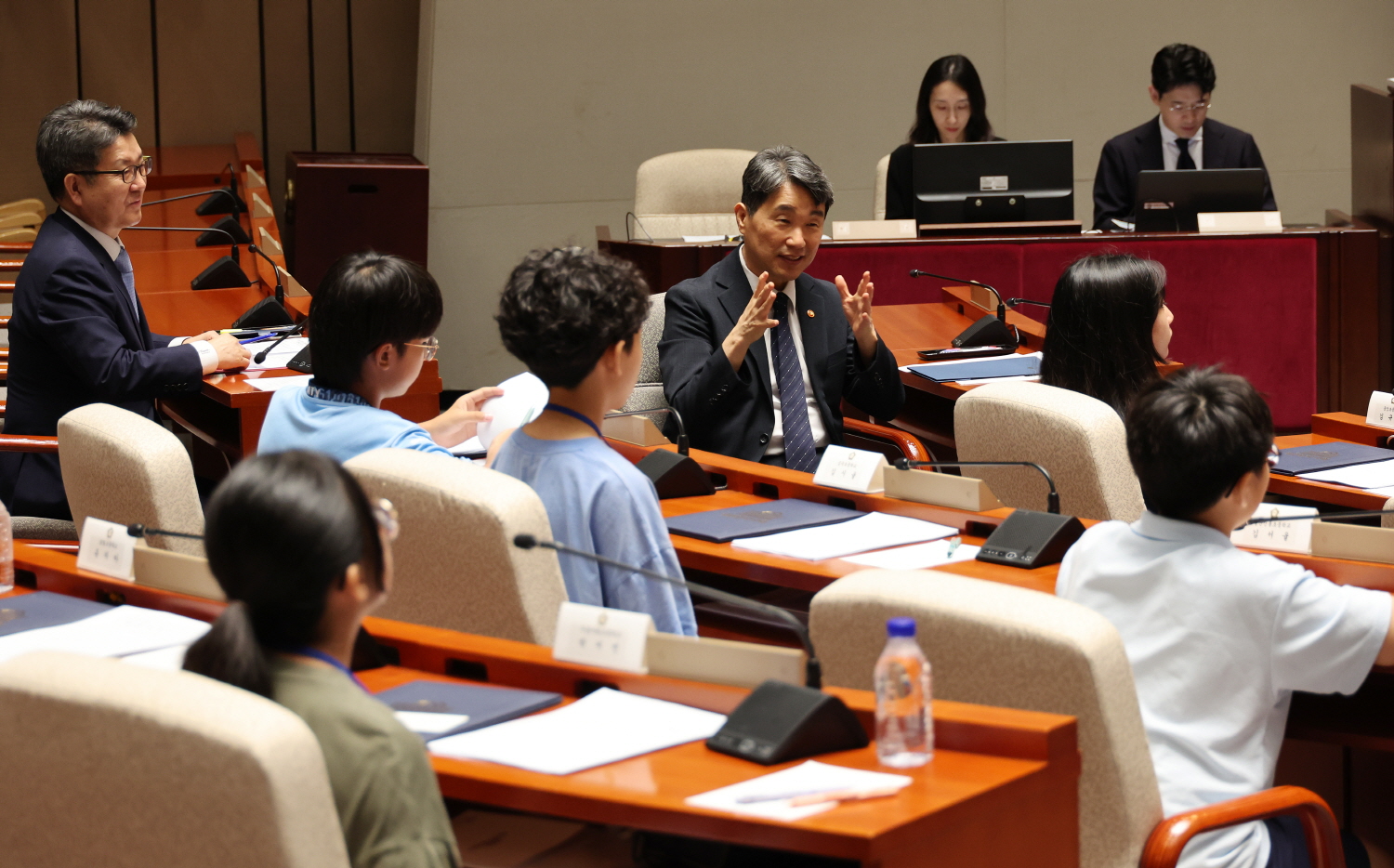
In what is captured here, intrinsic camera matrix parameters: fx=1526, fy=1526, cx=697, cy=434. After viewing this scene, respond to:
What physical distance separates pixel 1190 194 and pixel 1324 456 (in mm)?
2445

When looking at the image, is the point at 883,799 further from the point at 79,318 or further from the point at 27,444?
the point at 79,318

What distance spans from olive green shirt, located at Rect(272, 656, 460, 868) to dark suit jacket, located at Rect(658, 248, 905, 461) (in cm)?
218

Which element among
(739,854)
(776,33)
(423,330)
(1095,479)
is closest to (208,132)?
(776,33)

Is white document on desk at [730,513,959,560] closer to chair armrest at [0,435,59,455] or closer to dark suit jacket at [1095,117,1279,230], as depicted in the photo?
chair armrest at [0,435,59,455]

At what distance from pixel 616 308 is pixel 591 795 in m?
0.89

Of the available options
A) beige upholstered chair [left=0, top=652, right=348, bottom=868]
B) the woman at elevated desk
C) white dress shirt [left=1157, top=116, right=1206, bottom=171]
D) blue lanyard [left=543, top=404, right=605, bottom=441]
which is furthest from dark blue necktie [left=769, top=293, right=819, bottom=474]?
white dress shirt [left=1157, top=116, right=1206, bottom=171]

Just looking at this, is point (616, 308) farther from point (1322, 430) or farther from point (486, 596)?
point (1322, 430)

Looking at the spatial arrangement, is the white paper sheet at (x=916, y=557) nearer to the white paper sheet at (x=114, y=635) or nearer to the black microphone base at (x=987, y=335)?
the white paper sheet at (x=114, y=635)

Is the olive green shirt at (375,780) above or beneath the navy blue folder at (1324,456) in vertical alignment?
beneath

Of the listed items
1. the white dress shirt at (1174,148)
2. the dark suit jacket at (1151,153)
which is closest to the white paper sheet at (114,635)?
the dark suit jacket at (1151,153)

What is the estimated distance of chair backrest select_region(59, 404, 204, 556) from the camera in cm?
249

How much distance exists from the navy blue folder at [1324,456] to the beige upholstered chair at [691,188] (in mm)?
3052

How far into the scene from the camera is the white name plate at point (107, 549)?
2.11 meters

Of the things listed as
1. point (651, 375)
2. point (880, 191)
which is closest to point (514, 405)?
point (651, 375)
